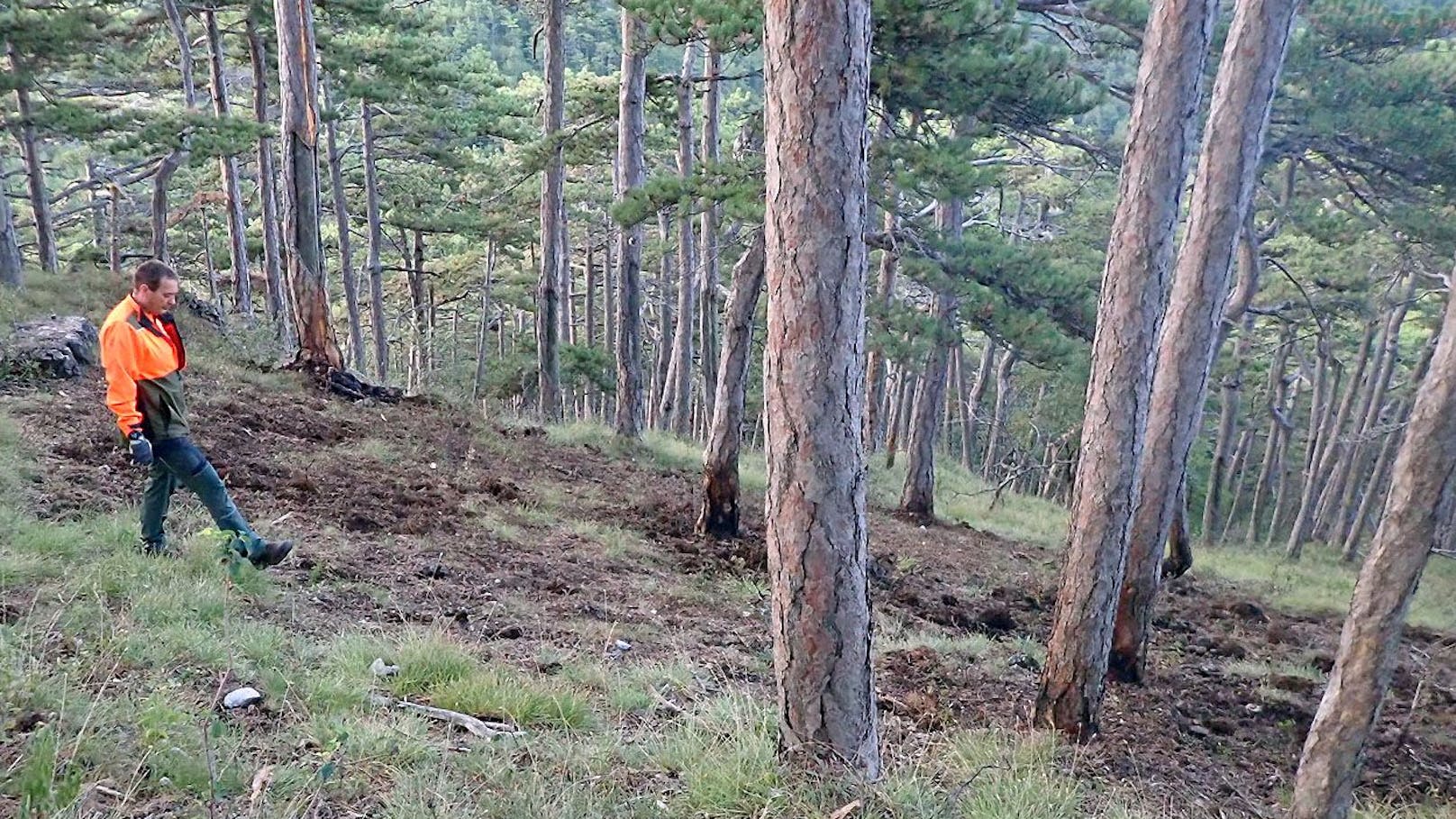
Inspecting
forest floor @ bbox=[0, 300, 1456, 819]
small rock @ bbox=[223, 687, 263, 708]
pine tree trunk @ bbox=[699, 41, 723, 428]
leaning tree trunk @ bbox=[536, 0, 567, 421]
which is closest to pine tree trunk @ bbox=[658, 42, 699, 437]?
pine tree trunk @ bbox=[699, 41, 723, 428]

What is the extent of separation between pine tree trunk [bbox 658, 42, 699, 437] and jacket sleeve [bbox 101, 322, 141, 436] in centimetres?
1018

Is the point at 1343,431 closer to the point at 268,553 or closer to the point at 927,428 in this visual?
the point at 927,428

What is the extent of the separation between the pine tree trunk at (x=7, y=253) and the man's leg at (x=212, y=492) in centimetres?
1164

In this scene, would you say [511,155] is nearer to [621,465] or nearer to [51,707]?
[621,465]

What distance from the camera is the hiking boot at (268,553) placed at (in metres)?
5.79

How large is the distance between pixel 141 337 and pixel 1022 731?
5.40 metres

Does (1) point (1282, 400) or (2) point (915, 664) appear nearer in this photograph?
(2) point (915, 664)

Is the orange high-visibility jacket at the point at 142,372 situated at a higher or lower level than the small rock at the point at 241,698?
higher

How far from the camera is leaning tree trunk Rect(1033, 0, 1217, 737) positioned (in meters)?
4.92

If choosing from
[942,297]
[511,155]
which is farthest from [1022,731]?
[511,155]

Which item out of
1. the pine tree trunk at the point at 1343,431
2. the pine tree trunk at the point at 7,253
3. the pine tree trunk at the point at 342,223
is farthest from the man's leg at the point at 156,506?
the pine tree trunk at the point at 1343,431

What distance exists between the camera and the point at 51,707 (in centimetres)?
345

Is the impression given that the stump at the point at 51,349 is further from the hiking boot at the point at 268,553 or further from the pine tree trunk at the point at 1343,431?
the pine tree trunk at the point at 1343,431

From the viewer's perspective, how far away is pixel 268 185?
60.8 feet
